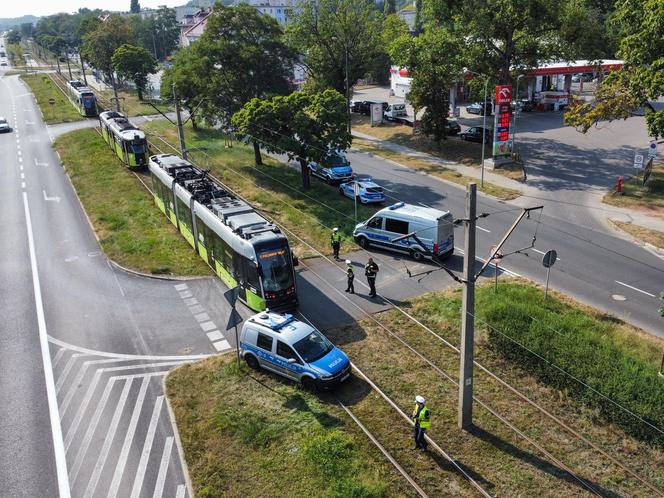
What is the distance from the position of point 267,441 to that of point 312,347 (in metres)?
3.55

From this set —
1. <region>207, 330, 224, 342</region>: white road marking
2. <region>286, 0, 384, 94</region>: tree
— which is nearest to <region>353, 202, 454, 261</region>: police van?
<region>207, 330, 224, 342</region>: white road marking

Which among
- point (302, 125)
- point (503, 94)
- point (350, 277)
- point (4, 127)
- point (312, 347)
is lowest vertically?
point (312, 347)

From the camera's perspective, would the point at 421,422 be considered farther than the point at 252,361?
No

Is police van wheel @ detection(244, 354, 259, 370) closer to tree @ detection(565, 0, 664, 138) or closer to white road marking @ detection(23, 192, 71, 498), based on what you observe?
white road marking @ detection(23, 192, 71, 498)

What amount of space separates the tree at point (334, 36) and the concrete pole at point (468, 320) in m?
46.0

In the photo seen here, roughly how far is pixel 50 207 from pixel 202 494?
30509 millimetres

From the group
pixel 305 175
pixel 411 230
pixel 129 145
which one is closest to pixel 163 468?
pixel 411 230

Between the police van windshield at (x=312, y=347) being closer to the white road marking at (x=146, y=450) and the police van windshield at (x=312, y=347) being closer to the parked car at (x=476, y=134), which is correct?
the white road marking at (x=146, y=450)

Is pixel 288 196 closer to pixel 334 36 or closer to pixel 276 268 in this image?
pixel 276 268

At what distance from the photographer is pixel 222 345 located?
21109 millimetres

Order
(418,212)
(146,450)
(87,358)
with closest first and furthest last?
(146,450) < (87,358) < (418,212)

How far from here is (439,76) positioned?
45.9 meters

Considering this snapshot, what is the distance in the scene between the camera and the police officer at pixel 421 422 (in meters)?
14.7

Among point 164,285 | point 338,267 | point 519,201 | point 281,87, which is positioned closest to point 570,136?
point 519,201
